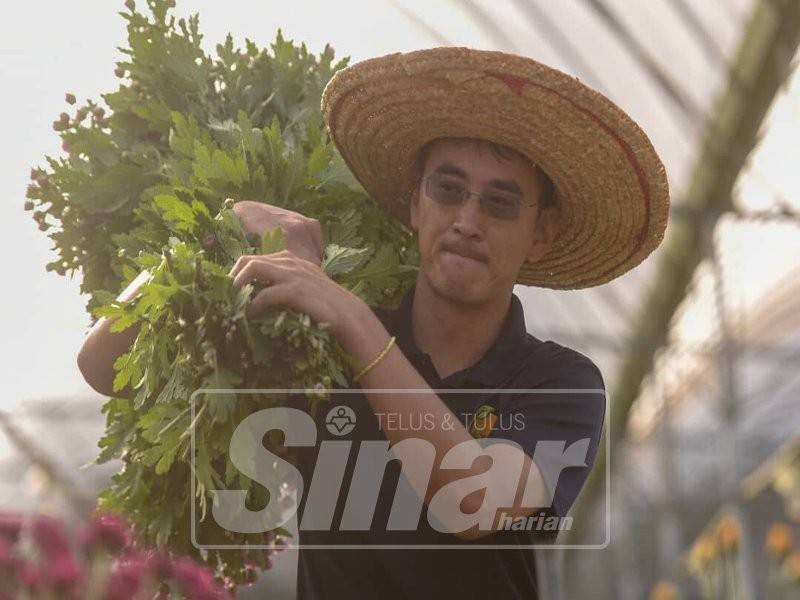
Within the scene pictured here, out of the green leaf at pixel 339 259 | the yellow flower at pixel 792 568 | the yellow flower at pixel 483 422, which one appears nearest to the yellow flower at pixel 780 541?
the yellow flower at pixel 792 568

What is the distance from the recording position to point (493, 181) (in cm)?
250

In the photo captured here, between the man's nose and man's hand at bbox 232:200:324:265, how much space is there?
0.29m

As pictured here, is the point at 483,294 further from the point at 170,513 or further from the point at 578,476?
the point at 170,513

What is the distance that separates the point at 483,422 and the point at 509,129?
1.75ft

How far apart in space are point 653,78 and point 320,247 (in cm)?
625

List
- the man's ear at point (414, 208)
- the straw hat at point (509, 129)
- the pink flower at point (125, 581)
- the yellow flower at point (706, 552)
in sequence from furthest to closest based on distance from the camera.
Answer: the yellow flower at point (706, 552), the man's ear at point (414, 208), the straw hat at point (509, 129), the pink flower at point (125, 581)

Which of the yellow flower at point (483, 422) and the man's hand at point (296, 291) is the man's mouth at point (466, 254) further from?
the man's hand at point (296, 291)

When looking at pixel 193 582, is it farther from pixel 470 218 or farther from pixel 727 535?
pixel 727 535

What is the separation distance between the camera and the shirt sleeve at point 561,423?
7.55 ft

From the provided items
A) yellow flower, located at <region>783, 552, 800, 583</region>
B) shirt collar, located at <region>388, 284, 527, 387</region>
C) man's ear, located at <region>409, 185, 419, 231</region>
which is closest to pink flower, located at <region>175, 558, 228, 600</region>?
shirt collar, located at <region>388, 284, 527, 387</region>

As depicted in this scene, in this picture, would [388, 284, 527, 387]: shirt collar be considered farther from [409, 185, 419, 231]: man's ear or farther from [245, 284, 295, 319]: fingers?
[245, 284, 295, 319]: fingers

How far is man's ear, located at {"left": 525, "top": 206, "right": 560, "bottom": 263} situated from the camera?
2664mm

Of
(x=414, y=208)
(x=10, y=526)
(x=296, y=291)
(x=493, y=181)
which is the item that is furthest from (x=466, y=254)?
(x=10, y=526)

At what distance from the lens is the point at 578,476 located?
2.39 metres
